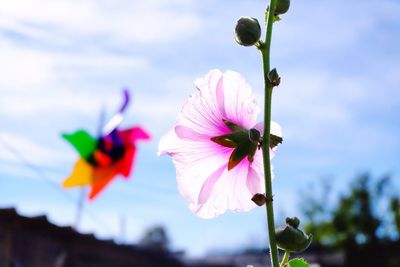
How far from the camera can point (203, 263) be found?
43.6 feet

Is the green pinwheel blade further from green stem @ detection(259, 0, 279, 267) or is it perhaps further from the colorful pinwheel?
green stem @ detection(259, 0, 279, 267)

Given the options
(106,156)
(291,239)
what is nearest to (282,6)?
(291,239)

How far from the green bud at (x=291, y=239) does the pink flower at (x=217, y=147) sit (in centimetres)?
7

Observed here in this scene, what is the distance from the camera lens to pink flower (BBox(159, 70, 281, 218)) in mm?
489

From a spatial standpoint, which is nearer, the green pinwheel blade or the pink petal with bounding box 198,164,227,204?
the pink petal with bounding box 198,164,227,204

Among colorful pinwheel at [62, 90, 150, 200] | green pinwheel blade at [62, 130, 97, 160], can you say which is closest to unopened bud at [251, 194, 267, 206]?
colorful pinwheel at [62, 90, 150, 200]

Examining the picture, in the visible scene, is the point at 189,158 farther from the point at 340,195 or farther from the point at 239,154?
the point at 340,195

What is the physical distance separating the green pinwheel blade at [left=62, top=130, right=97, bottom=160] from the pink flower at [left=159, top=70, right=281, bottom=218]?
7237mm

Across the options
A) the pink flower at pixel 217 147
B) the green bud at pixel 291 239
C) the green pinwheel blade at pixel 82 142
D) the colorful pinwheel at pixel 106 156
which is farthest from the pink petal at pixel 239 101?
the green pinwheel blade at pixel 82 142

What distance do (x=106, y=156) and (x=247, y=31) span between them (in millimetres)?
7342

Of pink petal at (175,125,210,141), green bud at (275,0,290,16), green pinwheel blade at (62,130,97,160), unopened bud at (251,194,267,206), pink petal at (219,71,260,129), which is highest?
green pinwheel blade at (62,130,97,160)

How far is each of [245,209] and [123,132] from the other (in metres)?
7.19

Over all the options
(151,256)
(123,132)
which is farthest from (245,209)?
(151,256)

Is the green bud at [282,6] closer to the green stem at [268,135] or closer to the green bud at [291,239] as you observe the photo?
the green stem at [268,135]
